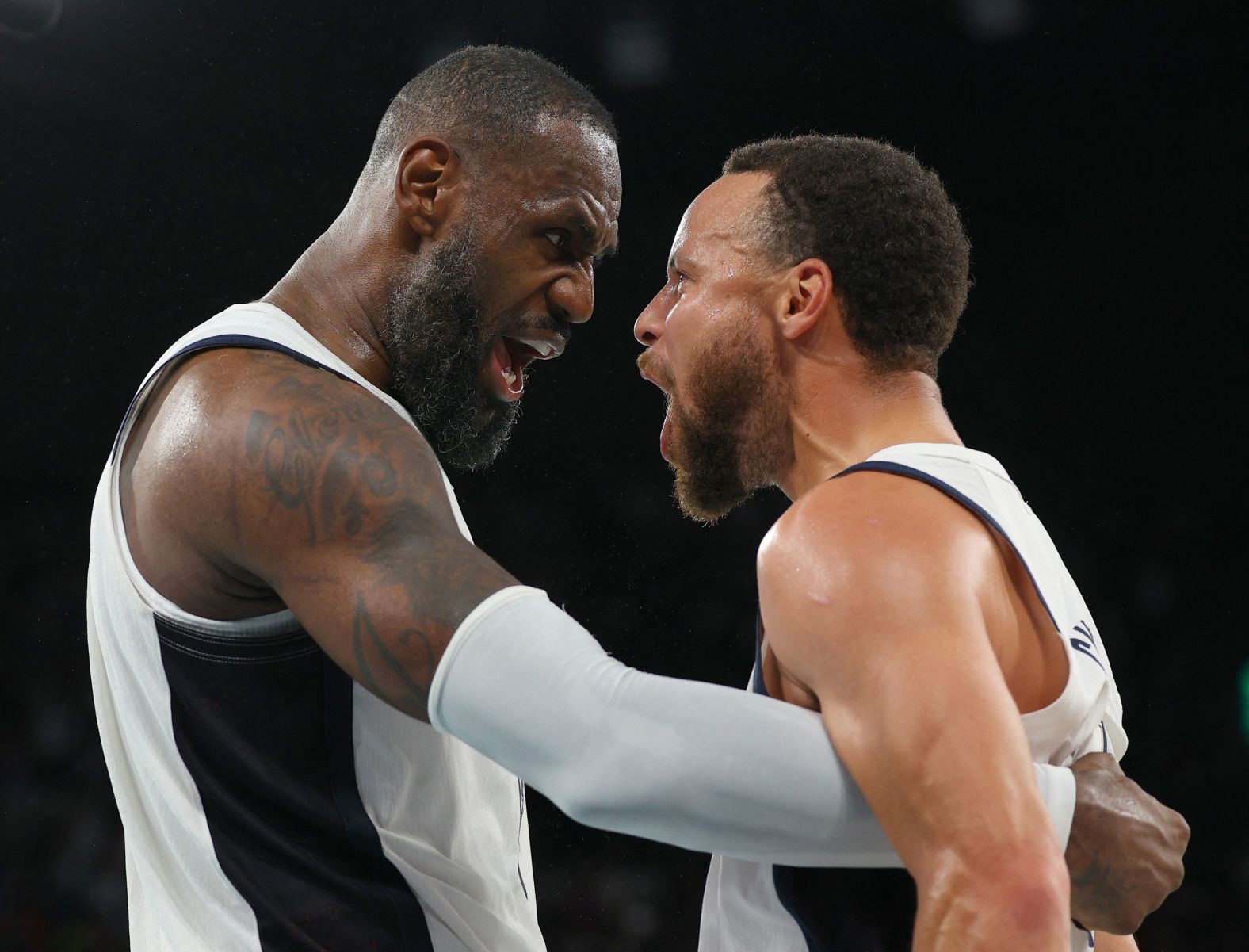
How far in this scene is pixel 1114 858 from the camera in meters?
0.86

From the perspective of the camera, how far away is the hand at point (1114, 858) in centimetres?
85

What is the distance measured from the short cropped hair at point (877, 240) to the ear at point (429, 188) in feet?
1.08

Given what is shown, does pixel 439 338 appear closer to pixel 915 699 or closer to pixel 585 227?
pixel 585 227

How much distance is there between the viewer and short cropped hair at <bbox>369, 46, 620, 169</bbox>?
1296 millimetres

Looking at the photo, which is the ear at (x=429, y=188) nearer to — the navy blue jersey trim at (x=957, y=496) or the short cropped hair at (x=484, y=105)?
the short cropped hair at (x=484, y=105)

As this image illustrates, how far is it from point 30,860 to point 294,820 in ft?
6.26

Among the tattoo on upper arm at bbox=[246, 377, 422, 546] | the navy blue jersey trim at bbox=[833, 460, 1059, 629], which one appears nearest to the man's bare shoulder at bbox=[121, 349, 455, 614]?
the tattoo on upper arm at bbox=[246, 377, 422, 546]

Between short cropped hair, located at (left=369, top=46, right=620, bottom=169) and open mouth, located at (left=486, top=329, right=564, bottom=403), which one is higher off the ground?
short cropped hair, located at (left=369, top=46, right=620, bottom=169)

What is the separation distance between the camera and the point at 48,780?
2.58 m

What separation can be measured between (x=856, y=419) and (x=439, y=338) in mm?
446

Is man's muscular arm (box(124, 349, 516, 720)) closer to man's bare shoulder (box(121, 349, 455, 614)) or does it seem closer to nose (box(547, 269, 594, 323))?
man's bare shoulder (box(121, 349, 455, 614))

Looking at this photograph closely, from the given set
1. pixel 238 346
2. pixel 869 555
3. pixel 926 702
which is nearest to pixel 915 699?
pixel 926 702

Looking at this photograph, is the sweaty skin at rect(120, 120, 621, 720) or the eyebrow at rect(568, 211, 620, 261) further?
the eyebrow at rect(568, 211, 620, 261)

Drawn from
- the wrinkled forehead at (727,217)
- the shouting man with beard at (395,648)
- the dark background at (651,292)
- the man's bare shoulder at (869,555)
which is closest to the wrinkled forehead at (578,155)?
the shouting man with beard at (395,648)
